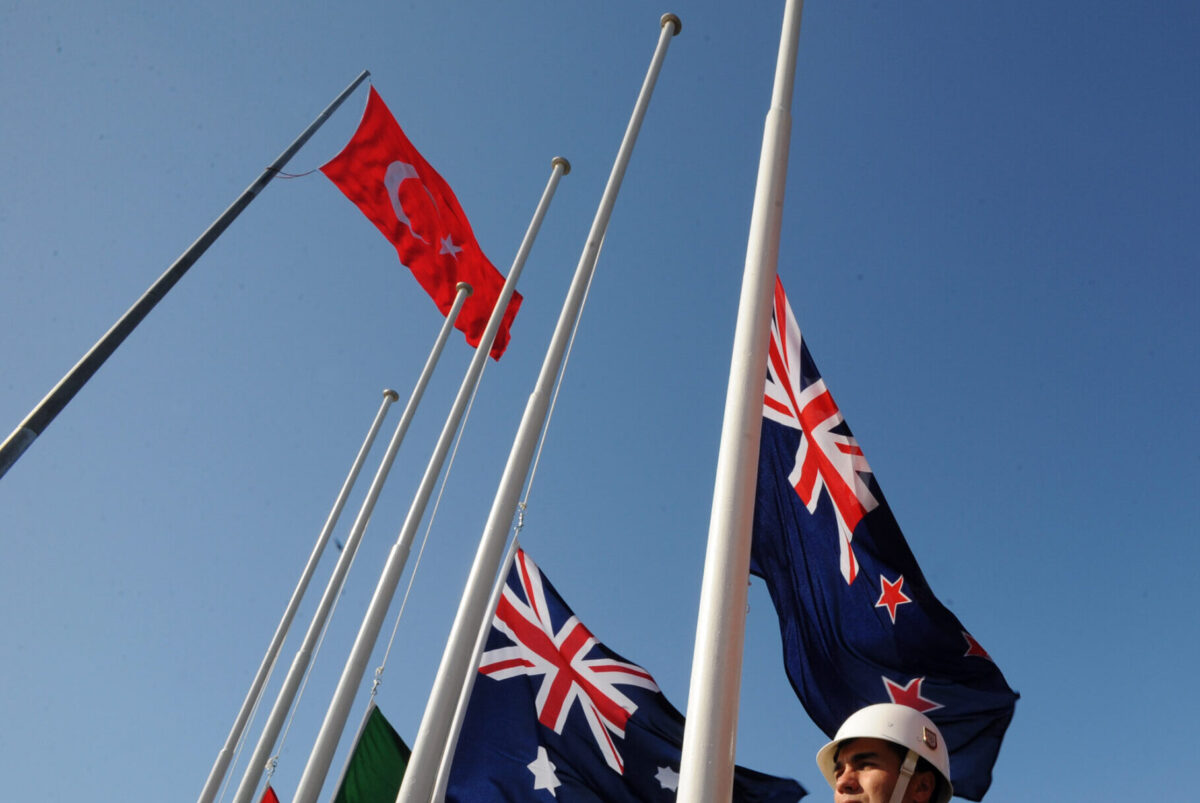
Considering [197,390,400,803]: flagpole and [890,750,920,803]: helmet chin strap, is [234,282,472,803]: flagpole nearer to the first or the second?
[197,390,400,803]: flagpole

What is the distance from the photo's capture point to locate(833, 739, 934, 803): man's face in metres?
3.59

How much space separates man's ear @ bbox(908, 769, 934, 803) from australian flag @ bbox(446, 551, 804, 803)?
12.7ft

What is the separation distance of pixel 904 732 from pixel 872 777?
0.73 ft

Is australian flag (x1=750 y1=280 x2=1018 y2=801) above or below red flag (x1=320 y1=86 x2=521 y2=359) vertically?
below

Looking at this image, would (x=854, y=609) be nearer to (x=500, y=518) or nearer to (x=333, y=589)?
(x=500, y=518)

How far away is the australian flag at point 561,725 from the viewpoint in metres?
7.20

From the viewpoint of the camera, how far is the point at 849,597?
605cm

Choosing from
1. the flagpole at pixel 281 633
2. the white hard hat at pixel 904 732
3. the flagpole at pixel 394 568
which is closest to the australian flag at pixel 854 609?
the white hard hat at pixel 904 732

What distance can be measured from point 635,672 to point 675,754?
2.59 feet

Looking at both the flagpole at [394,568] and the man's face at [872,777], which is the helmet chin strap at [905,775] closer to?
the man's face at [872,777]

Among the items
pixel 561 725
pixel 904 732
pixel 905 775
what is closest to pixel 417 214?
pixel 561 725

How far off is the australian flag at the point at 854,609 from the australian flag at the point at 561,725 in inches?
77.1

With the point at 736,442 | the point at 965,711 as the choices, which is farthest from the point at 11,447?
the point at 965,711

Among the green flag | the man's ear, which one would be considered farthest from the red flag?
the man's ear
